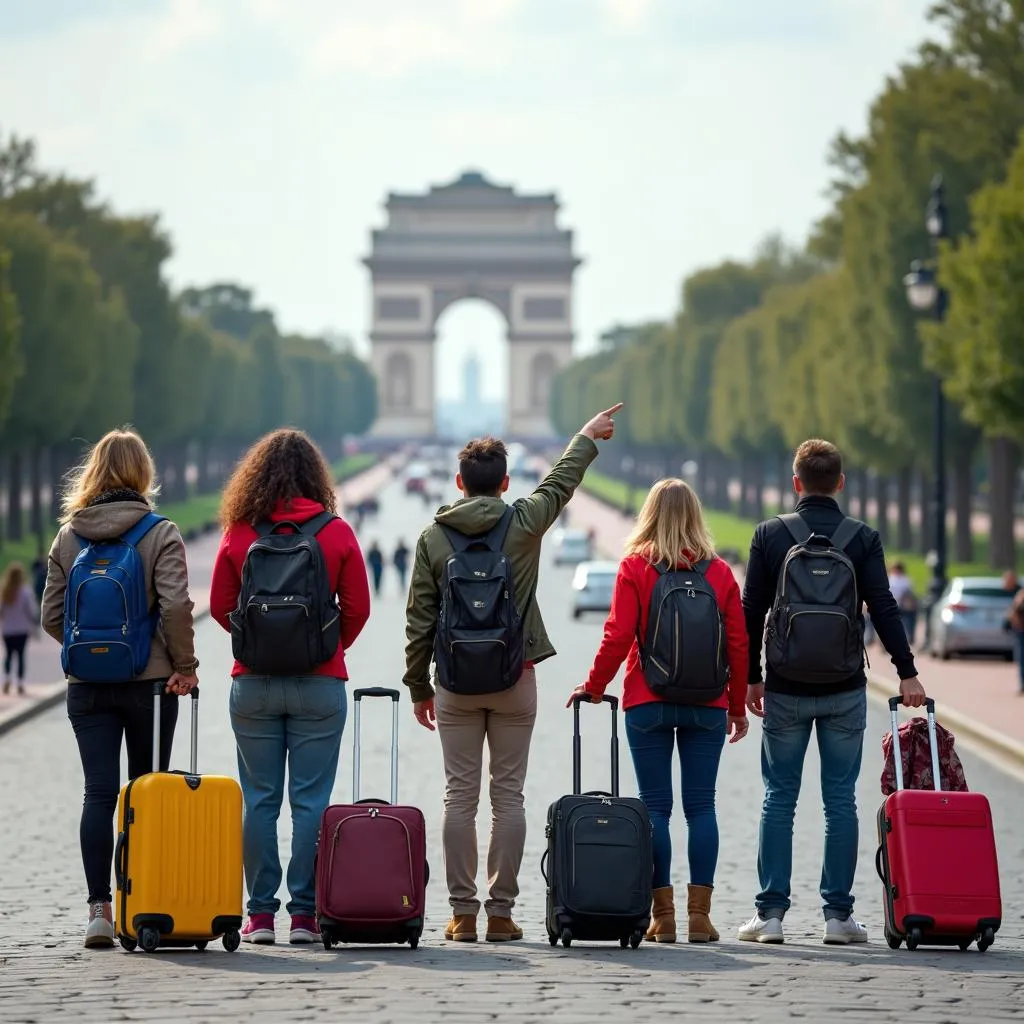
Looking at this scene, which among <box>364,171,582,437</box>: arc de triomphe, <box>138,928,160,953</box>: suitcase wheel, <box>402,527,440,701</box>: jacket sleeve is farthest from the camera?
<box>364,171,582,437</box>: arc de triomphe

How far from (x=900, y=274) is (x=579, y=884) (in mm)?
40621

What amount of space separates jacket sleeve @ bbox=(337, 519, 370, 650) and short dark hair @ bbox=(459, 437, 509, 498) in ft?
1.42

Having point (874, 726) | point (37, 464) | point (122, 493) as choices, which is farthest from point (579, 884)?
point (37, 464)

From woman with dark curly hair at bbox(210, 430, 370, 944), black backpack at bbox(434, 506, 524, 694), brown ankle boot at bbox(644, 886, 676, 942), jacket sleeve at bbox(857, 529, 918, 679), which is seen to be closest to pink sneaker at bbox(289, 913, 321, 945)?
woman with dark curly hair at bbox(210, 430, 370, 944)

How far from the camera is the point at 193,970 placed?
24.3 feet

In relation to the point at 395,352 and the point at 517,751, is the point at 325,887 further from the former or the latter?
the point at 395,352

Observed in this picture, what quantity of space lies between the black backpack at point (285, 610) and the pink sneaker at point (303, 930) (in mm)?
791

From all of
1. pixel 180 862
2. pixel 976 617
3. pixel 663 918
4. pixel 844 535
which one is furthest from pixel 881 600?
pixel 976 617

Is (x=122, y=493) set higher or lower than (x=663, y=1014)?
higher

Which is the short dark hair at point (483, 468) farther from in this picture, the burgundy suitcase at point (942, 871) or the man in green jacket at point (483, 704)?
the burgundy suitcase at point (942, 871)

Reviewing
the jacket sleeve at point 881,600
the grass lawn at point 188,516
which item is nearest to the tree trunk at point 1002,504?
the grass lawn at point 188,516

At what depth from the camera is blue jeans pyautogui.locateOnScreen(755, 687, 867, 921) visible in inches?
337

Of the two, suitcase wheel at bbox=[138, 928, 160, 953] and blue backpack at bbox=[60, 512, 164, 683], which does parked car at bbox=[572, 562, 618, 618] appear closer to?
blue backpack at bbox=[60, 512, 164, 683]

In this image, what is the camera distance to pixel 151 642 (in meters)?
8.34
